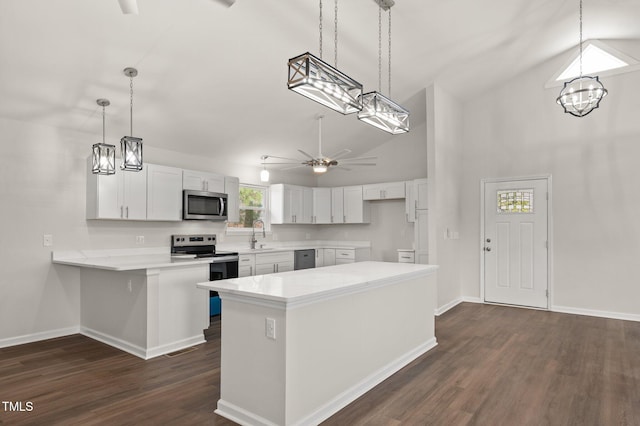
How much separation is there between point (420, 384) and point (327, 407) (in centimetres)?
88

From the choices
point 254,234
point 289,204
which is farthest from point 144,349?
point 289,204

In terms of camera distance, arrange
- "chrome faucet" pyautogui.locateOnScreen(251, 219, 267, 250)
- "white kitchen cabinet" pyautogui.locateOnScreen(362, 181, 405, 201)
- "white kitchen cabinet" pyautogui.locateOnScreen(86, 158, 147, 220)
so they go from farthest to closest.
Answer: "white kitchen cabinet" pyautogui.locateOnScreen(362, 181, 405, 201) < "chrome faucet" pyautogui.locateOnScreen(251, 219, 267, 250) < "white kitchen cabinet" pyautogui.locateOnScreen(86, 158, 147, 220)

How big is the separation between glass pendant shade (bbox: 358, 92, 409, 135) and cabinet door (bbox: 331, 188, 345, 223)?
14.4 ft

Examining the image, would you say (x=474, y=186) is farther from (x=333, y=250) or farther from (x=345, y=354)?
(x=345, y=354)

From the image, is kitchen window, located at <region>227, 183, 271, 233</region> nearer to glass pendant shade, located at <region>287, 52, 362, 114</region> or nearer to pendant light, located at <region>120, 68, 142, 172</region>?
pendant light, located at <region>120, 68, 142, 172</region>

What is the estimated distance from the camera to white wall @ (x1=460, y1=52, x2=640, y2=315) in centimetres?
500

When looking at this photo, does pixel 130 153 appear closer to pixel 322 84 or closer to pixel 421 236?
pixel 322 84

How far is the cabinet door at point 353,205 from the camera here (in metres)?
7.02

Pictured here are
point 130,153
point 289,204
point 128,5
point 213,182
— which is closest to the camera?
point 128,5

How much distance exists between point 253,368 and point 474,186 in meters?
4.90

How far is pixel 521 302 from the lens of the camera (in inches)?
225

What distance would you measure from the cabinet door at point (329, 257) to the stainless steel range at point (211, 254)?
216 centimetres

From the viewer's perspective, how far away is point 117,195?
172 inches

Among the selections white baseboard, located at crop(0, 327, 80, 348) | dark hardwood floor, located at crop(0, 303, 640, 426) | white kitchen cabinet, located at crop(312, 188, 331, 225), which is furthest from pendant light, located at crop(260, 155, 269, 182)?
white baseboard, located at crop(0, 327, 80, 348)
